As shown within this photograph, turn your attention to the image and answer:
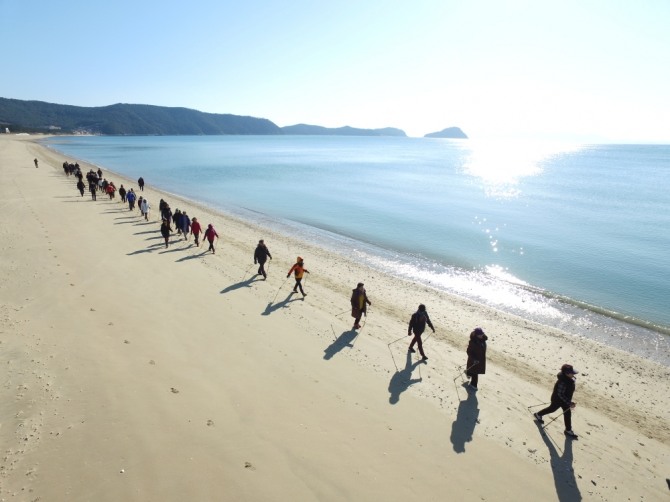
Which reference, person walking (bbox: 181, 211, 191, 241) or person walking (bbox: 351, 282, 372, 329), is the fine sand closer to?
person walking (bbox: 351, 282, 372, 329)

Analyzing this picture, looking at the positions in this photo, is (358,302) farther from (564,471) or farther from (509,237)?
(509,237)

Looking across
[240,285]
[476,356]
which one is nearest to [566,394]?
[476,356]

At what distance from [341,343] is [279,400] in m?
3.27

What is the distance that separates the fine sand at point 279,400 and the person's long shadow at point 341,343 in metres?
0.07

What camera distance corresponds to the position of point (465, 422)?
7930mm

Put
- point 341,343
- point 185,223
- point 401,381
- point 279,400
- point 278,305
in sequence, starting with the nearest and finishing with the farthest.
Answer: point 279,400 < point 401,381 < point 341,343 < point 278,305 < point 185,223

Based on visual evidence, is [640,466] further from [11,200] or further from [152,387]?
[11,200]

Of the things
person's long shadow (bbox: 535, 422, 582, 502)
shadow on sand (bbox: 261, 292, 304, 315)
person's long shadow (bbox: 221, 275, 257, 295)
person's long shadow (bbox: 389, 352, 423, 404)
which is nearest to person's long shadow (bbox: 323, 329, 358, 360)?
person's long shadow (bbox: 389, 352, 423, 404)

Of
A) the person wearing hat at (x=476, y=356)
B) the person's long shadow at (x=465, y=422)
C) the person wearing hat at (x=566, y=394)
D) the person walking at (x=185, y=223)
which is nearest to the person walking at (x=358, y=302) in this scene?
the person wearing hat at (x=476, y=356)

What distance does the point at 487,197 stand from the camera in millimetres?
49000

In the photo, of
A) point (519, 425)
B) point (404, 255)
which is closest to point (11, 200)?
point (404, 255)

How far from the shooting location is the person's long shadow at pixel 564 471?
6.41m

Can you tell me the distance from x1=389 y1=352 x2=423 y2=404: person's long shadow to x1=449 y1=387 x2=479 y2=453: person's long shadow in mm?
1254

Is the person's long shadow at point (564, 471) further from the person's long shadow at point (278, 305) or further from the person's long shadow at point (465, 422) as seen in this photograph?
the person's long shadow at point (278, 305)
